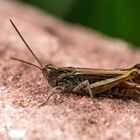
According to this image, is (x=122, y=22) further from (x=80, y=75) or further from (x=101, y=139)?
(x=101, y=139)

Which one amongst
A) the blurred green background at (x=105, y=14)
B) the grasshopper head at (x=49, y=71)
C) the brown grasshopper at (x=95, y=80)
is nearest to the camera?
the brown grasshopper at (x=95, y=80)

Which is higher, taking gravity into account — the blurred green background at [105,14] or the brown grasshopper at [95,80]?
the blurred green background at [105,14]

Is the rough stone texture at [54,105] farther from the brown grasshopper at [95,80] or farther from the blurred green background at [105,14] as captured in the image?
the blurred green background at [105,14]

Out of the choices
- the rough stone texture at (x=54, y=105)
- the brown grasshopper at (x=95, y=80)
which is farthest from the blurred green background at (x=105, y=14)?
the brown grasshopper at (x=95, y=80)

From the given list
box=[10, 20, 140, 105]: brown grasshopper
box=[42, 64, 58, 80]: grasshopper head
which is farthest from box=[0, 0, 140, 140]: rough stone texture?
box=[42, 64, 58, 80]: grasshopper head

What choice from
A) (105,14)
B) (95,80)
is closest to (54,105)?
(95,80)

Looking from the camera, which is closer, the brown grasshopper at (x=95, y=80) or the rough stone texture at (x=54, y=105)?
the rough stone texture at (x=54, y=105)

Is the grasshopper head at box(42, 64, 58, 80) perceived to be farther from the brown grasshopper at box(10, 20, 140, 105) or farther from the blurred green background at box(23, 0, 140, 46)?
the blurred green background at box(23, 0, 140, 46)

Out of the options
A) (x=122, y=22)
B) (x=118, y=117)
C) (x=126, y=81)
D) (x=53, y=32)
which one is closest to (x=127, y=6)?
(x=122, y=22)
